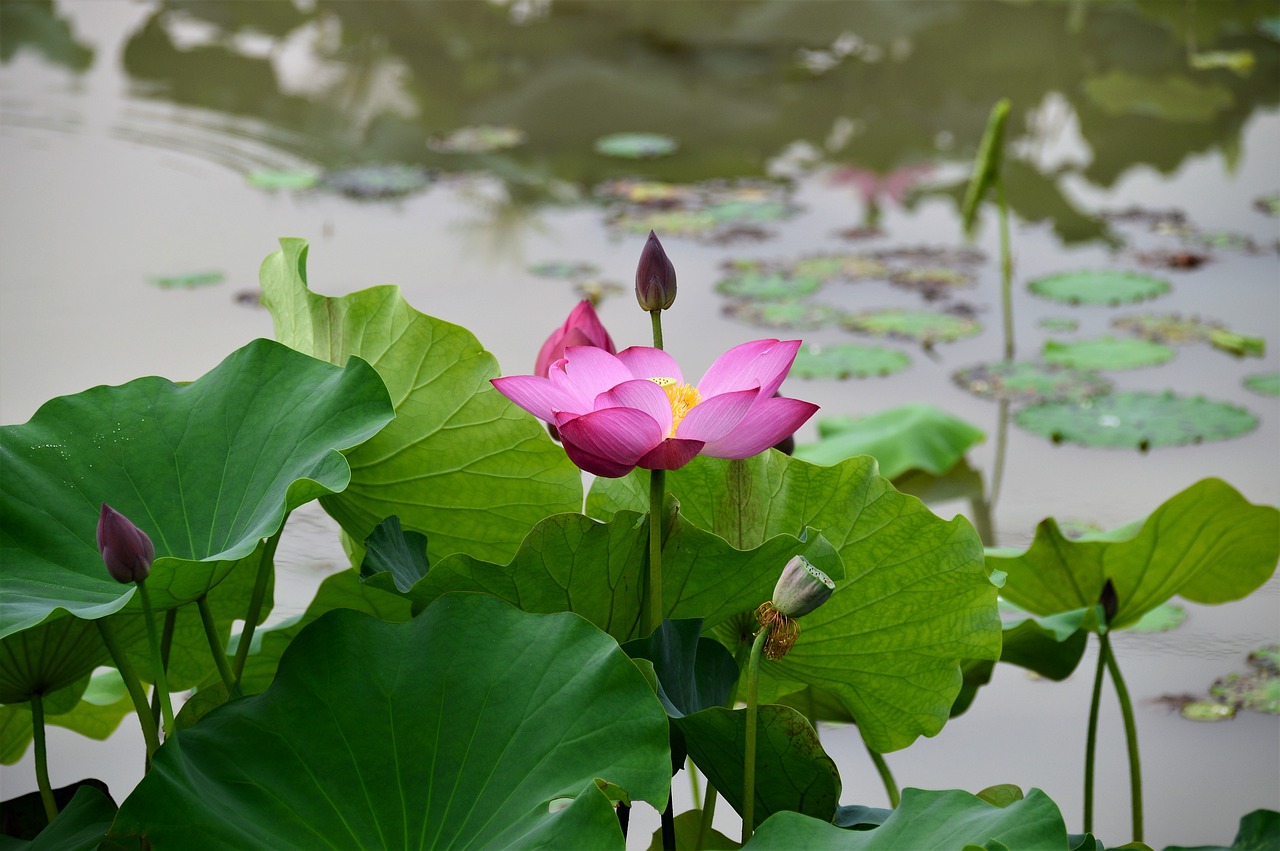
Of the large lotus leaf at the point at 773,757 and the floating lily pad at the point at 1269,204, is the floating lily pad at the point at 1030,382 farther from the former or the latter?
the large lotus leaf at the point at 773,757

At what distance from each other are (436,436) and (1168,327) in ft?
6.87

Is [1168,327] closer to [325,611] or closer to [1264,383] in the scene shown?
[1264,383]

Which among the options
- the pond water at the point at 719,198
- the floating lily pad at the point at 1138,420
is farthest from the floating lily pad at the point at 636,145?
the floating lily pad at the point at 1138,420

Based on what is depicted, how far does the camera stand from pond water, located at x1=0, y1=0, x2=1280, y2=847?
162 cm

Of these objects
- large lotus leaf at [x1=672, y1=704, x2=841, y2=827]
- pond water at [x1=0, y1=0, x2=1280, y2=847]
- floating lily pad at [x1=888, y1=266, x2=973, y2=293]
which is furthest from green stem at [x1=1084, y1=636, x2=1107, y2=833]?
floating lily pad at [x1=888, y1=266, x2=973, y2=293]

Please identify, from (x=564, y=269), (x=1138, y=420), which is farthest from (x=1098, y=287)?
(x=564, y=269)

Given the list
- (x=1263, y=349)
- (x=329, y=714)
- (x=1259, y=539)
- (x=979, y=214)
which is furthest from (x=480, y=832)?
(x=979, y=214)

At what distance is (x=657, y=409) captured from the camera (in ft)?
2.20

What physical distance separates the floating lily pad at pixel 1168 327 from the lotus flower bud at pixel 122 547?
227cm

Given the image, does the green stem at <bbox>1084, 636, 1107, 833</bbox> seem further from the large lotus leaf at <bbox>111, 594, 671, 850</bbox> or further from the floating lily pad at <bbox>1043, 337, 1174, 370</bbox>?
the floating lily pad at <bbox>1043, 337, 1174, 370</bbox>

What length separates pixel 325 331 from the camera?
88cm

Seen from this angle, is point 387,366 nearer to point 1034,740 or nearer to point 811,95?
point 1034,740

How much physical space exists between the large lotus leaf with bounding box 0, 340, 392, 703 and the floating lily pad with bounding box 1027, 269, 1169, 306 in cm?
221

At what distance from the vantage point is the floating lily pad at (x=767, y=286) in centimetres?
271
